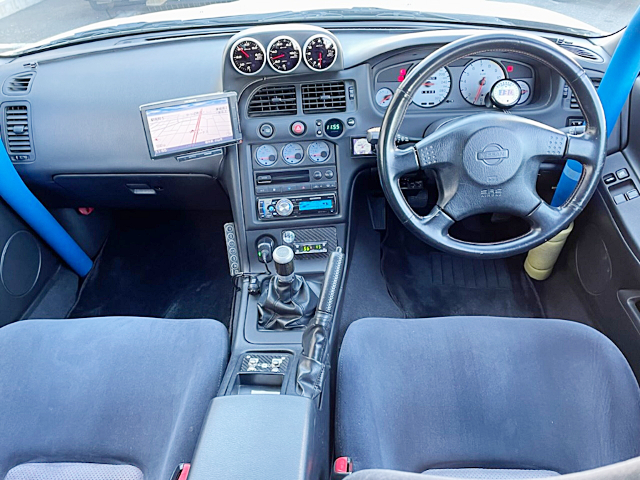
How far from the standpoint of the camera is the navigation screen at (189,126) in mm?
1424

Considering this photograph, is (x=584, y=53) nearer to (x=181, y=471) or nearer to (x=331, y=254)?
(x=331, y=254)

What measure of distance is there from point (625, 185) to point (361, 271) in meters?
0.94

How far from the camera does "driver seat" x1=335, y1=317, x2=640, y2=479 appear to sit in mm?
1106

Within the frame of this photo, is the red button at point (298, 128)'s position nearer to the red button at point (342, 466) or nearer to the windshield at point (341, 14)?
the windshield at point (341, 14)

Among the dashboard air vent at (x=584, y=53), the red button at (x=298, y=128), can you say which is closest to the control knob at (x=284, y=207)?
the red button at (x=298, y=128)

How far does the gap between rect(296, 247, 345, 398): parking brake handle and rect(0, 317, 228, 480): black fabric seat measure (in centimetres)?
25

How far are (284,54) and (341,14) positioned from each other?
1.37ft

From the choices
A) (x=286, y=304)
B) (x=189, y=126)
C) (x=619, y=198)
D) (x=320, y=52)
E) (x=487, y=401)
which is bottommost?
(x=487, y=401)

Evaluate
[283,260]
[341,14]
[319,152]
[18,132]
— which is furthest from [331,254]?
[18,132]

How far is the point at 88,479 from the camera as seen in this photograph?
1120mm

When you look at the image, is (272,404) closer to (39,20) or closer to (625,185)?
(625,185)

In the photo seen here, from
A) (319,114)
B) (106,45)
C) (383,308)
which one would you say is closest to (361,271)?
(383,308)

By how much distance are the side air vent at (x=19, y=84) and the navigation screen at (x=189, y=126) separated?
0.65 meters

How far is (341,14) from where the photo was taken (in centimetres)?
174
